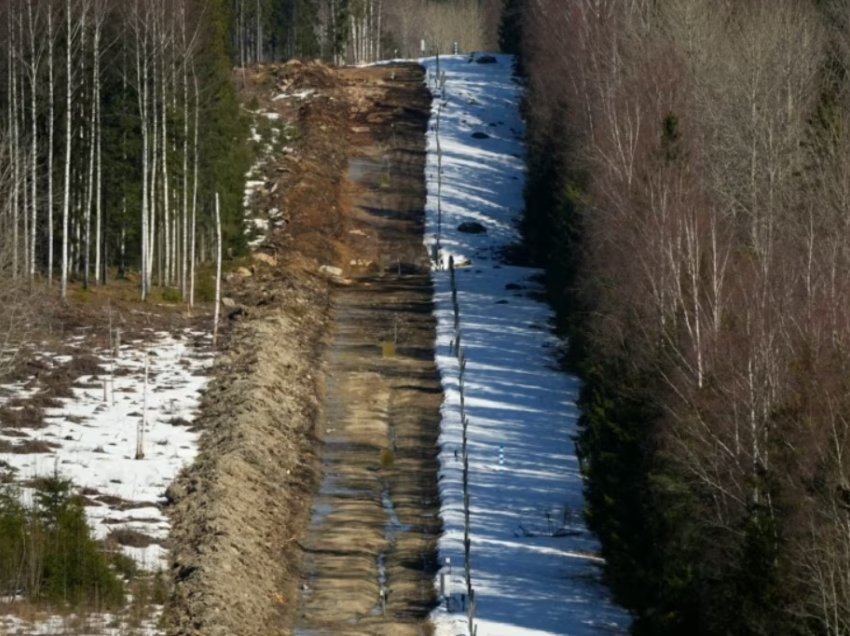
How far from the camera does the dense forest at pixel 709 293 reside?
2355 centimetres

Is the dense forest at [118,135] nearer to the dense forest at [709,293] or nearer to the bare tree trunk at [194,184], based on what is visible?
the bare tree trunk at [194,184]

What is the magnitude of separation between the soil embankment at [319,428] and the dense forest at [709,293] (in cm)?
419

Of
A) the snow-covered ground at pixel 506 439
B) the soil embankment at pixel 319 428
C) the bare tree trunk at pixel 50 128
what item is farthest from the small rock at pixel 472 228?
the bare tree trunk at pixel 50 128

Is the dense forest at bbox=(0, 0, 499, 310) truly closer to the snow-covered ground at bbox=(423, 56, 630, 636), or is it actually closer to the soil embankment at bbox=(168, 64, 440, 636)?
the soil embankment at bbox=(168, 64, 440, 636)

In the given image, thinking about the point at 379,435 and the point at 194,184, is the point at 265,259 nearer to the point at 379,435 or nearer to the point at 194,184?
the point at 194,184

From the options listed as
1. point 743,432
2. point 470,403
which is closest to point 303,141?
point 470,403

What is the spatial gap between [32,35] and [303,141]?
24408 mm

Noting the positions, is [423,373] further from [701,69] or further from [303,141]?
[303,141]

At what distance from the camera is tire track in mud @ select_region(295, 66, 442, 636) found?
1128 inches

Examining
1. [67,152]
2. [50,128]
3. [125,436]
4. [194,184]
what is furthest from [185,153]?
[125,436]

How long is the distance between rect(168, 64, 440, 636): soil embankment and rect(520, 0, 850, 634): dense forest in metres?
4.19

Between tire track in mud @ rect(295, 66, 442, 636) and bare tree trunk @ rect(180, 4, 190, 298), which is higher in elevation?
bare tree trunk @ rect(180, 4, 190, 298)

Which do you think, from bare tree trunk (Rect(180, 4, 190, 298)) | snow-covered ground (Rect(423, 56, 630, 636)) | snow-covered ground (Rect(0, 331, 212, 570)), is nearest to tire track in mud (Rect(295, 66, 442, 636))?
snow-covered ground (Rect(423, 56, 630, 636))

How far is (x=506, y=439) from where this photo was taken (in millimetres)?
38000
